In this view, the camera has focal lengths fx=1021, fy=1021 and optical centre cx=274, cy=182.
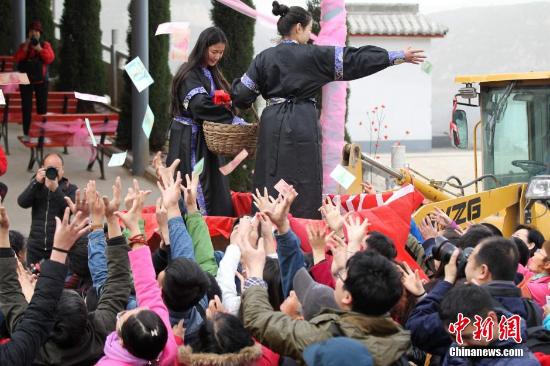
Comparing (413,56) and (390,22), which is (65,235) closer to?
(413,56)

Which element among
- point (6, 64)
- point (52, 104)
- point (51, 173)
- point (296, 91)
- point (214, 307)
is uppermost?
point (6, 64)

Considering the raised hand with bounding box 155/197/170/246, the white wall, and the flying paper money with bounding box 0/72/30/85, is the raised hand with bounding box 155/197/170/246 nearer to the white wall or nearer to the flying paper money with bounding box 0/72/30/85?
the flying paper money with bounding box 0/72/30/85

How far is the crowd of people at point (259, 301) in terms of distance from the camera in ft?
12.6

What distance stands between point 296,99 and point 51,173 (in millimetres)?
1946

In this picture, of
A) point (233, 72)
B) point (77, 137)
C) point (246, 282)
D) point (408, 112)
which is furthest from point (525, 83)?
point (408, 112)

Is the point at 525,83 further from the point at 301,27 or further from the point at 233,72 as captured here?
the point at 233,72

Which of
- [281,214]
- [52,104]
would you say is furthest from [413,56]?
[52,104]

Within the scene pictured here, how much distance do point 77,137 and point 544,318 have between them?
37.4 feet

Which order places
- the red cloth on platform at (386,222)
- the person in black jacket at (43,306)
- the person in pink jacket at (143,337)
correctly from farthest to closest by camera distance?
the red cloth on platform at (386,222) → the person in pink jacket at (143,337) → the person in black jacket at (43,306)

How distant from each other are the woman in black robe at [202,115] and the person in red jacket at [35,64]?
8309 mm

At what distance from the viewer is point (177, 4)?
995 inches

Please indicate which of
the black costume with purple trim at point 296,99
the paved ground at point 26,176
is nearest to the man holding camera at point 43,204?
the black costume with purple trim at point 296,99

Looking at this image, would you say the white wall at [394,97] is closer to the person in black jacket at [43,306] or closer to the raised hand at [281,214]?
the raised hand at [281,214]

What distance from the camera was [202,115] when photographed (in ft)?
24.5
